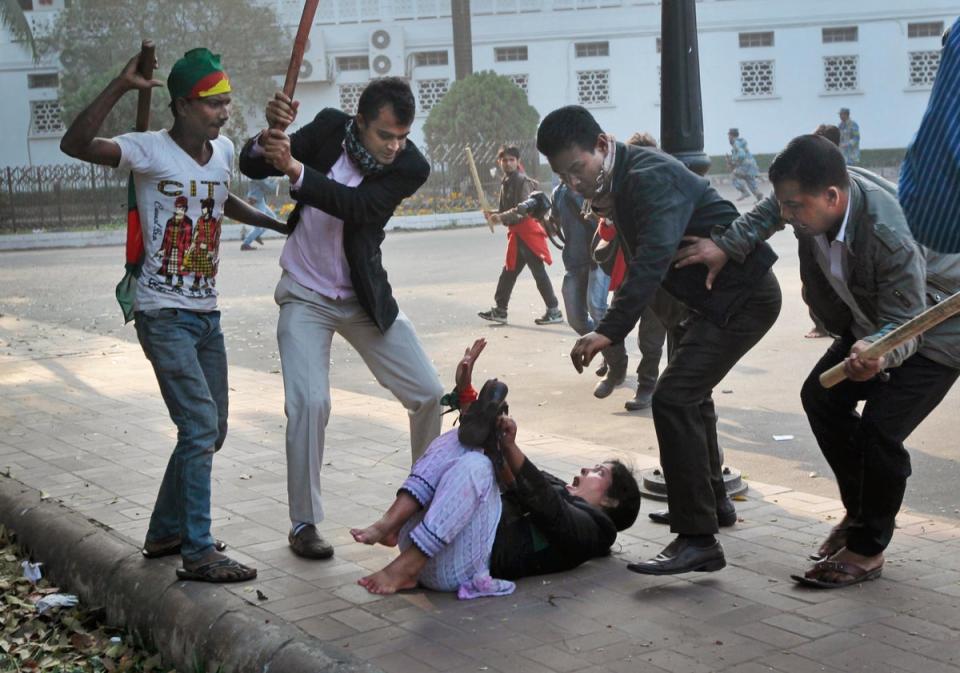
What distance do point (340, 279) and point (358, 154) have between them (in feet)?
1.60

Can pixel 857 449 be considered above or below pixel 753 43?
below

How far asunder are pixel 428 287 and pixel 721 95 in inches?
1099

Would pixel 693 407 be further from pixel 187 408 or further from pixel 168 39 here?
pixel 168 39

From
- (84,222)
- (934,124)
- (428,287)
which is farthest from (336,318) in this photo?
(84,222)

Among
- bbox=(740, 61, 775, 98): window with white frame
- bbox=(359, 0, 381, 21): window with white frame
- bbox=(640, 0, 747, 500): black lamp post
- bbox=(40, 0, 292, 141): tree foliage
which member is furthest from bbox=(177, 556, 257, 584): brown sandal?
bbox=(740, 61, 775, 98): window with white frame

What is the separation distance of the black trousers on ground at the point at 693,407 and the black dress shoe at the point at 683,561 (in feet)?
0.20

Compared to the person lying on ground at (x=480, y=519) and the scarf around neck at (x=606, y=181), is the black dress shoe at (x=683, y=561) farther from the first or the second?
the scarf around neck at (x=606, y=181)

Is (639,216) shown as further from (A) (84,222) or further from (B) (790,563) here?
(A) (84,222)

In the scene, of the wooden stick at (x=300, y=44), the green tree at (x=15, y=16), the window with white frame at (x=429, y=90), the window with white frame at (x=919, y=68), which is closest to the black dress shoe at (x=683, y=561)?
the wooden stick at (x=300, y=44)

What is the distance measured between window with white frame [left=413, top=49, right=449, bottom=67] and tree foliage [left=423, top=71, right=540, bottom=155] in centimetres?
1008

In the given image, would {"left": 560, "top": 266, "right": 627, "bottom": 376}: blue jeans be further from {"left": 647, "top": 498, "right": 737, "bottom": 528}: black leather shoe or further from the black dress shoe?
the black dress shoe

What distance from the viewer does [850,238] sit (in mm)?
4461

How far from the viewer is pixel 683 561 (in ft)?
15.3

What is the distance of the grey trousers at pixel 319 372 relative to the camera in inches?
196
